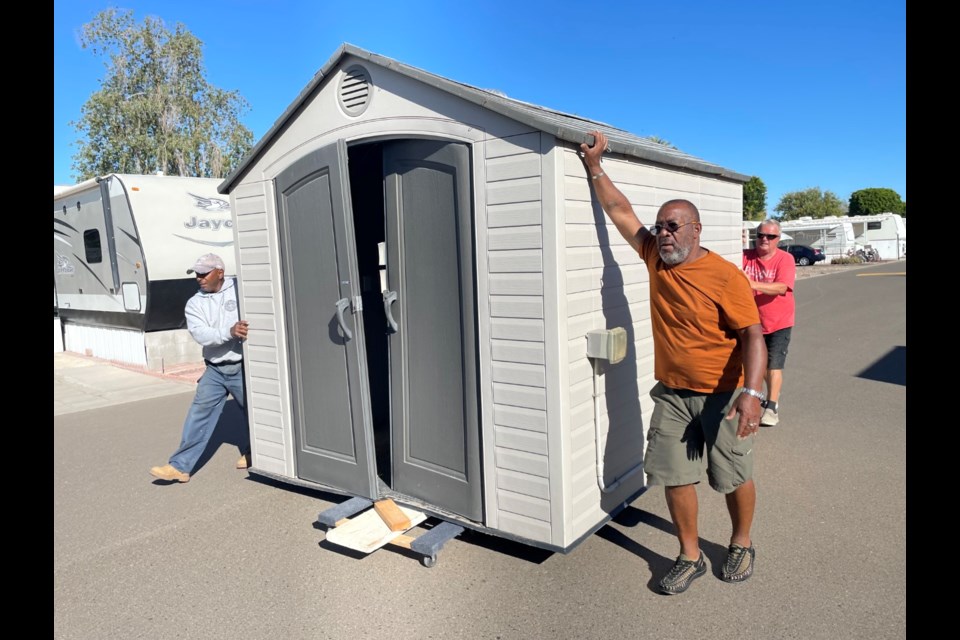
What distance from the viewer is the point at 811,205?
71.9 m

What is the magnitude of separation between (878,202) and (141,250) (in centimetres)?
7902

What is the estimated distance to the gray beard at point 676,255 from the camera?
129 inches

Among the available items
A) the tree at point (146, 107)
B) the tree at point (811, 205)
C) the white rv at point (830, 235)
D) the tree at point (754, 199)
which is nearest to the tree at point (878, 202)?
the tree at point (811, 205)

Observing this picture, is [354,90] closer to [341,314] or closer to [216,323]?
[341,314]

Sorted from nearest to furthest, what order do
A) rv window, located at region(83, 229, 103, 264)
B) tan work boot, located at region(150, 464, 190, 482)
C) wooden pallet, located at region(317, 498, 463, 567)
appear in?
wooden pallet, located at region(317, 498, 463, 567) → tan work boot, located at region(150, 464, 190, 482) → rv window, located at region(83, 229, 103, 264)

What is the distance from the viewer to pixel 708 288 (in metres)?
3.21

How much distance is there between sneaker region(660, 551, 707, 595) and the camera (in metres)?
3.26

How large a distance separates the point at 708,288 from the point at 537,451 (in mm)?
1203

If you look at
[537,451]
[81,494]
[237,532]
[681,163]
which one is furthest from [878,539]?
[81,494]

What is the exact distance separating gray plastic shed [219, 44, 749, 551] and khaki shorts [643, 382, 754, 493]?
414 mm

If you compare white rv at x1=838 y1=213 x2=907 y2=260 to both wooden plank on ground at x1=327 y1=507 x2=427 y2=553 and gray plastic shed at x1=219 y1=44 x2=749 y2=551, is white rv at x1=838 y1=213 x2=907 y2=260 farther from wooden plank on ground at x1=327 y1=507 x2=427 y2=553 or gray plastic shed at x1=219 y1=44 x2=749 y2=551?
wooden plank on ground at x1=327 y1=507 x2=427 y2=553

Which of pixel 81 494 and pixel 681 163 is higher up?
pixel 681 163

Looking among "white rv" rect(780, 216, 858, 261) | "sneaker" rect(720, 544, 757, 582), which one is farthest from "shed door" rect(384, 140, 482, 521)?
"white rv" rect(780, 216, 858, 261)
